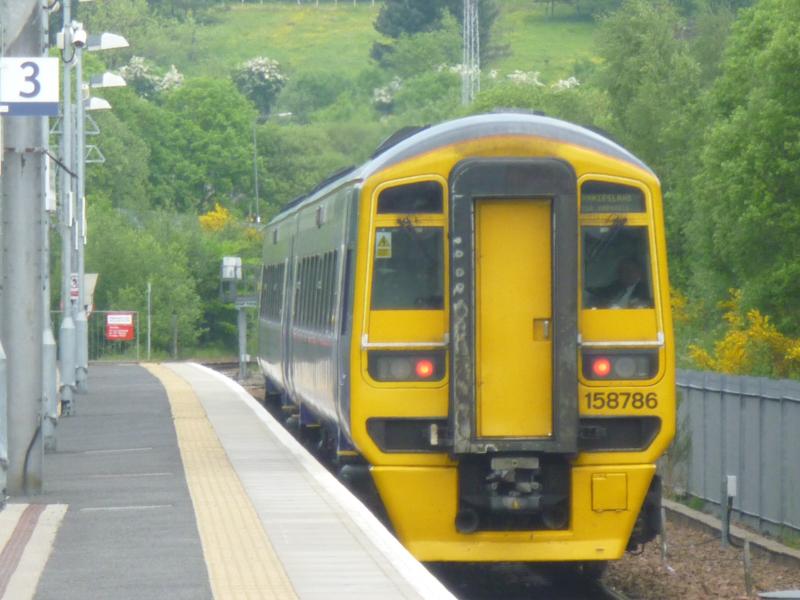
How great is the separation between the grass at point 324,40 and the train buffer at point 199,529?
465 feet

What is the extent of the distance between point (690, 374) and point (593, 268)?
8372mm

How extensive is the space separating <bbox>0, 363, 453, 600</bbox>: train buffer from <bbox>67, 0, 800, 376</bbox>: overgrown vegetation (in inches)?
688

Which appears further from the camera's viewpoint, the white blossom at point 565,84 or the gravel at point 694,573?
the white blossom at point 565,84

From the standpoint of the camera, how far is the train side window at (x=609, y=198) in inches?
531

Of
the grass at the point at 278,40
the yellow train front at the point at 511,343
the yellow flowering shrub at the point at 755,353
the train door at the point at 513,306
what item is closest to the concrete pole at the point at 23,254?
the yellow train front at the point at 511,343

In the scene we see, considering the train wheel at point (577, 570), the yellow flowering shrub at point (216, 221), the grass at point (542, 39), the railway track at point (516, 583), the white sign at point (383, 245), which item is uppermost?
the grass at point (542, 39)

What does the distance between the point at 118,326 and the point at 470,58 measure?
8870 cm

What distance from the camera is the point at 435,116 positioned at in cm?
11869

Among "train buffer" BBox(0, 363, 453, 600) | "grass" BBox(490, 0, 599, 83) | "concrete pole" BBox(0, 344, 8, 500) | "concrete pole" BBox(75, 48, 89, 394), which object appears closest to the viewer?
"train buffer" BBox(0, 363, 453, 600)

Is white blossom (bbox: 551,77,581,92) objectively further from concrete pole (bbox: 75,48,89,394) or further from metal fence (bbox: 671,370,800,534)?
metal fence (bbox: 671,370,800,534)

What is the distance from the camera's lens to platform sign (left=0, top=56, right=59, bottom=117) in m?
14.9

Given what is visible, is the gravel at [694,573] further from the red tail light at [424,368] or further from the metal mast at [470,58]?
the metal mast at [470,58]

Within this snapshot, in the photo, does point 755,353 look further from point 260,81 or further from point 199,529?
point 260,81

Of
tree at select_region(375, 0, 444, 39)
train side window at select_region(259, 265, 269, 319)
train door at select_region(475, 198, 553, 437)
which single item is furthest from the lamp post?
tree at select_region(375, 0, 444, 39)
